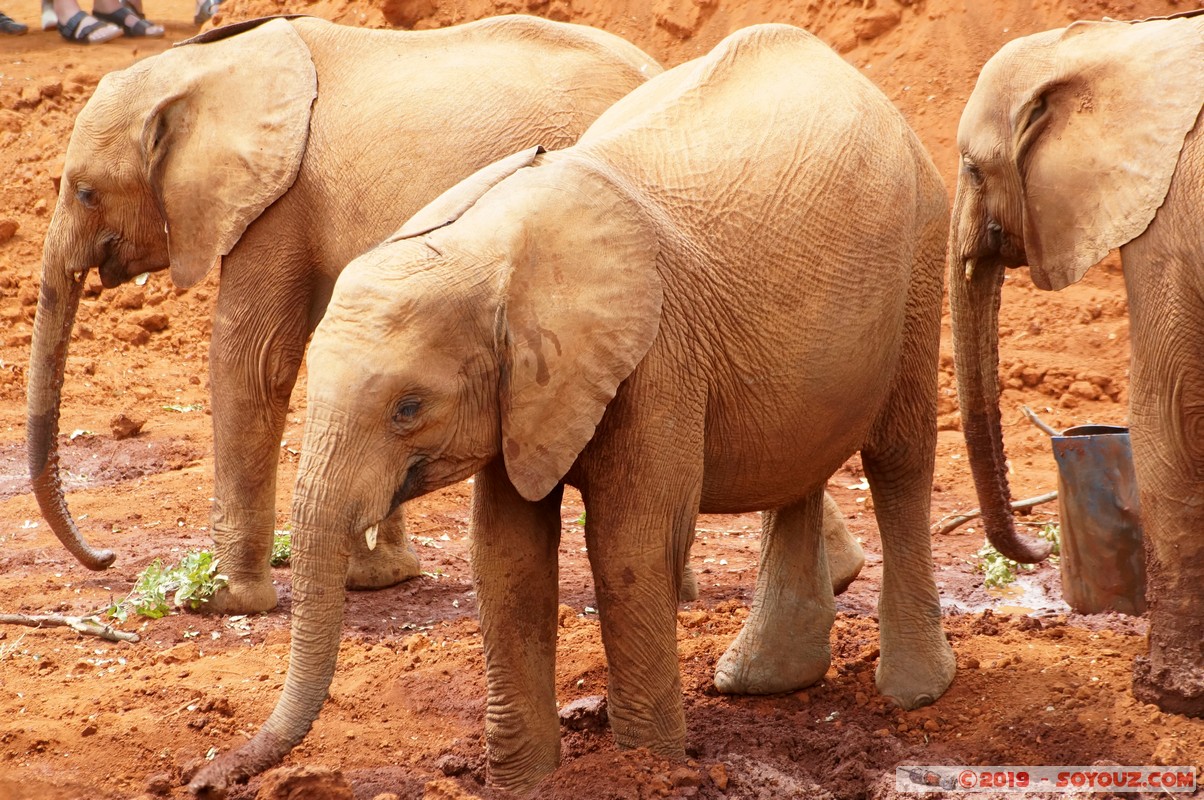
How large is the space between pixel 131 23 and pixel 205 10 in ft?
2.50

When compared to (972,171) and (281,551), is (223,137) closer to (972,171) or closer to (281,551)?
(281,551)

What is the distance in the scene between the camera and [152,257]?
6891 millimetres

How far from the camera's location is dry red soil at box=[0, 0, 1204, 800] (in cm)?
495

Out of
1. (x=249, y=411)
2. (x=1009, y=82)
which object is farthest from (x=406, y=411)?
(x=249, y=411)

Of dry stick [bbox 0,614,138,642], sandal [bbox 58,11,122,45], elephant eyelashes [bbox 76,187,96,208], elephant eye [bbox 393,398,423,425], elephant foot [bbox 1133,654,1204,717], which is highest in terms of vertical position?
sandal [bbox 58,11,122,45]

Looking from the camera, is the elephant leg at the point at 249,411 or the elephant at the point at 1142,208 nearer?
the elephant at the point at 1142,208

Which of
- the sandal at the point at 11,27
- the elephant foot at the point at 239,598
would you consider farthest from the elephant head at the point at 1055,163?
the sandal at the point at 11,27

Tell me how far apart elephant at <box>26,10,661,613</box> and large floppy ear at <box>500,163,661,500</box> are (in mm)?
2012

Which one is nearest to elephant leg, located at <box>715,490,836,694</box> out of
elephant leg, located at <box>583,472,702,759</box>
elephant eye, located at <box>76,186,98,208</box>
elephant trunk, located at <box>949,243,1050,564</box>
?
elephant trunk, located at <box>949,243,1050,564</box>

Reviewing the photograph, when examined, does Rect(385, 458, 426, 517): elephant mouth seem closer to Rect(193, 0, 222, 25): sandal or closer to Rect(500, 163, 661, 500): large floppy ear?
Rect(500, 163, 661, 500): large floppy ear

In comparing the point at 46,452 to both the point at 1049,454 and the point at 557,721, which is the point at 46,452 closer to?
the point at 557,721

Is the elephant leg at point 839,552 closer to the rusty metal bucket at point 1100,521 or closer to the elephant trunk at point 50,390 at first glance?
the rusty metal bucket at point 1100,521

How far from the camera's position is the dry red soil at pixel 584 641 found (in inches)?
195

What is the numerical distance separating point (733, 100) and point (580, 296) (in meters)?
1.13
